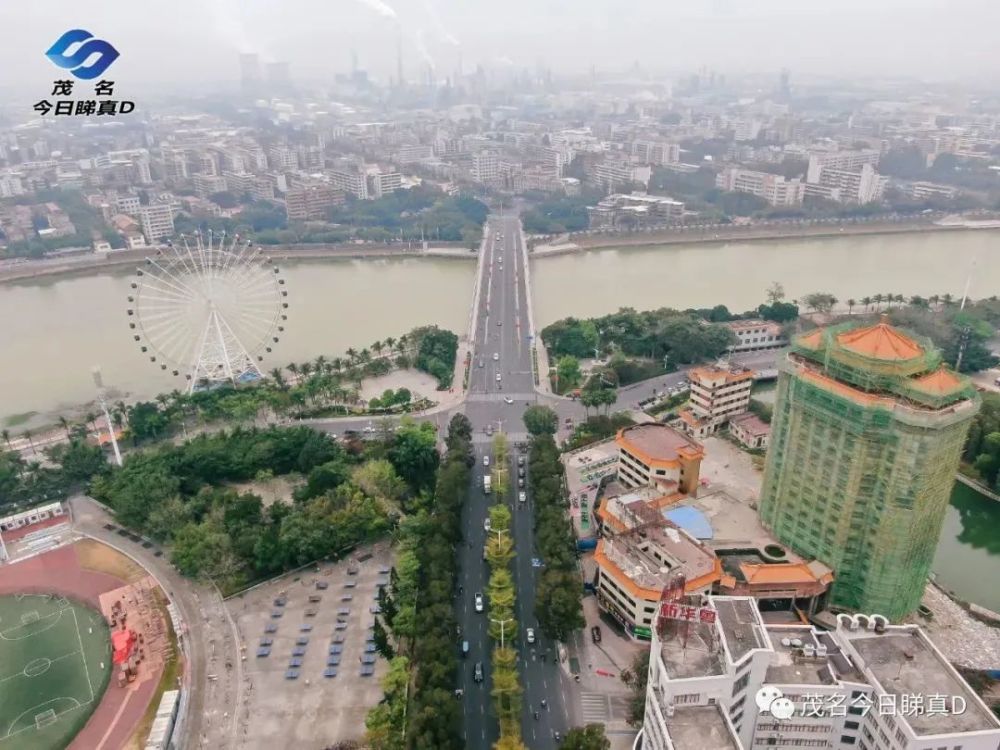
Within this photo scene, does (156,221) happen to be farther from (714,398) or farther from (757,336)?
(714,398)

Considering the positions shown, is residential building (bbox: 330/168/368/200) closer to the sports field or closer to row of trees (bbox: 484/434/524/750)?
row of trees (bbox: 484/434/524/750)

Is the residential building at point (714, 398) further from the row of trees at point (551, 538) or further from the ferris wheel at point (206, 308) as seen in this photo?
the ferris wheel at point (206, 308)

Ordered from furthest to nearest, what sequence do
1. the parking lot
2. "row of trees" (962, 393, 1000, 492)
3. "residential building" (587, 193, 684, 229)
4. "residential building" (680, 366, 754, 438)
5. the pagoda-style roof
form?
"residential building" (587, 193, 684, 229) < "residential building" (680, 366, 754, 438) < "row of trees" (962, 393, 1000, 492) < the pagoda-style roof < the parking lot

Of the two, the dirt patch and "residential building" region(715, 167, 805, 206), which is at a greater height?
"residential building" region(715, 167, 805, 206)

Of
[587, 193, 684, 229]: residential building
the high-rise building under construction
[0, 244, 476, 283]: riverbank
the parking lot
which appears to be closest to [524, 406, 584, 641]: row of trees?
the parking lot

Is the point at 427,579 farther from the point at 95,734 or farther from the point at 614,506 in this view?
the point at 95,734

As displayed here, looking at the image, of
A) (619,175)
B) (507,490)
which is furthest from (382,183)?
(507,490)
